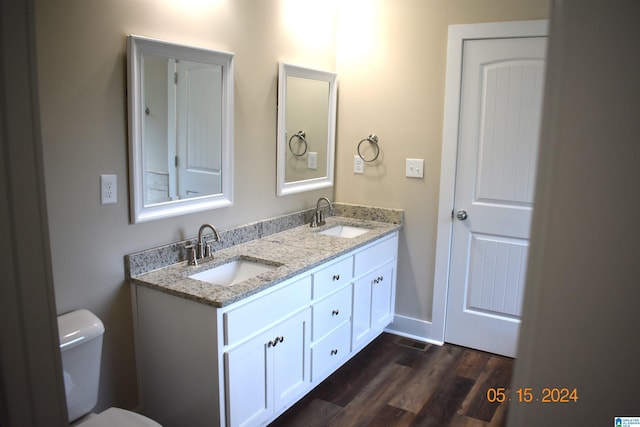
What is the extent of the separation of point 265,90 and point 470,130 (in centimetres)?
129

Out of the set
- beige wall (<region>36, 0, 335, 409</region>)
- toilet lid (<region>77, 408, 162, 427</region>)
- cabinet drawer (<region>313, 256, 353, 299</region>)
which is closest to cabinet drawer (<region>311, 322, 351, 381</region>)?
cabinet drawer (<region>313, 256, 353, 299</region>)

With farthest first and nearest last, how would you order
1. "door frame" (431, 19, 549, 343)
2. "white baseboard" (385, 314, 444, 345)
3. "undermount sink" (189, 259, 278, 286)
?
"white baseboard" (385, 314, 444, 345) → "door frame" (431, 19, 549, 343) → "undermount sink" (189, 259, 278, 286)

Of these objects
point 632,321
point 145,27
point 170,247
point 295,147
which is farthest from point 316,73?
point 632,321

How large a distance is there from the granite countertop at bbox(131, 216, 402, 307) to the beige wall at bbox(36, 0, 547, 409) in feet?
0.50

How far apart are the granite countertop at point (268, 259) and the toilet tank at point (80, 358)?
297 millimetres

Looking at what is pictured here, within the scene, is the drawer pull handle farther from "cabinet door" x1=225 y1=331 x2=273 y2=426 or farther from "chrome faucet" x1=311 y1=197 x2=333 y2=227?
"chrome faucet" x1=311 y1=197 x2=333 y2=227

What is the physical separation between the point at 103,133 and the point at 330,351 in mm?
1576

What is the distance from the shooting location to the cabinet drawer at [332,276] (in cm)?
251

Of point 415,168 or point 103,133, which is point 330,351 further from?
point 103,133

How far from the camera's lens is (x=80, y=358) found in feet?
5.99

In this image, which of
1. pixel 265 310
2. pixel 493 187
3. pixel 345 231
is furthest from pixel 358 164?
pixel 265 310

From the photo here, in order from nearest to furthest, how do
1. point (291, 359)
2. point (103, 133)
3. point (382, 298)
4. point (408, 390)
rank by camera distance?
point (103, 133)
point (291, 359)
point (408, 390)
point (382, 298)

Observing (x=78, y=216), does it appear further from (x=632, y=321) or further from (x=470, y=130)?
(x=470, y=130)

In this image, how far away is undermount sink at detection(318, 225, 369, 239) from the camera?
3.34 metres
